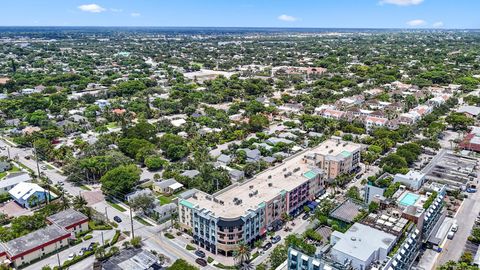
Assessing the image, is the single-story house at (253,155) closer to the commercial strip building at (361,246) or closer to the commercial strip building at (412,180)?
the commercial strip building at (412,180)

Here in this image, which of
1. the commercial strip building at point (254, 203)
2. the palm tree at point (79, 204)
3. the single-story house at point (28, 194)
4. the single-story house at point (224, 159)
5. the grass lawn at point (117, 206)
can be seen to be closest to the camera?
the commercial strip building at point (254, 203)

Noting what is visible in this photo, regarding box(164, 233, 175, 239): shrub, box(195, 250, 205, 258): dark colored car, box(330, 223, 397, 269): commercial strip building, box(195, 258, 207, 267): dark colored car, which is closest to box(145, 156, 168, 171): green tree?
box(164, 233, 175, 239): shrub

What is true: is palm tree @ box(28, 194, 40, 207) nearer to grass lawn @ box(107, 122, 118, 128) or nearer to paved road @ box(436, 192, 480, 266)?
grass lawn @ box(107, 122, 118, 128)

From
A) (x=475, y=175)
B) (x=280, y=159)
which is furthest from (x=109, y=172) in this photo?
(x=475, y=175)

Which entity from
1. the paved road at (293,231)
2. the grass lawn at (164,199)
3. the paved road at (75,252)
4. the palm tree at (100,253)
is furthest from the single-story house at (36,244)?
the paved road at (293,231)

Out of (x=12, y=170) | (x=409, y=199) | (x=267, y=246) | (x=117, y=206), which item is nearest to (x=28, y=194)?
(x=117, y=206)

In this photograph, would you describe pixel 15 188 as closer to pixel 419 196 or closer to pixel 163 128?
pixel 163 128
